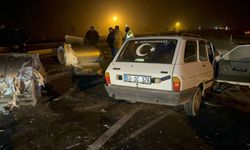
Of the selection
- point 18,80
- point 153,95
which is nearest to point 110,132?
point 153,95

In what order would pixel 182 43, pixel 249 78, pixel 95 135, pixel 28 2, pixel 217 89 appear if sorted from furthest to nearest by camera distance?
pixel 28 2 → pixel 217 89 → pixel 249 78 → pixel 182 43 → pixel 95 135

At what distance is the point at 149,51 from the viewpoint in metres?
5.75

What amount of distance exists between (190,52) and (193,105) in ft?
3.67

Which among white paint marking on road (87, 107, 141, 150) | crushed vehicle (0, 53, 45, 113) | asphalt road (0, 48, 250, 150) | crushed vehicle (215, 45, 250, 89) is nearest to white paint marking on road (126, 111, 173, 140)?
asphalt road (0, 48, 250, 150)

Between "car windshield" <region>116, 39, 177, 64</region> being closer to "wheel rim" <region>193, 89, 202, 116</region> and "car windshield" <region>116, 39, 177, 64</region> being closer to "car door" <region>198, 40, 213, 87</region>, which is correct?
"car door" <region>198, 40, 213, 87</region>

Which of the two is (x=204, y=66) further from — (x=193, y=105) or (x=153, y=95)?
(x=153, y=95)

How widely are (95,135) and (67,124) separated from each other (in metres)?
0.81

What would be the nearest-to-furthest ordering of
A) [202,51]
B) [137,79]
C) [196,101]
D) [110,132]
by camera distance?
[110,132] < [137,79] < [196,101] < [202,51]

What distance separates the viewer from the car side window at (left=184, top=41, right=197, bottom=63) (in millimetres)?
5433

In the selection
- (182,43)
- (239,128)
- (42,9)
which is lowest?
(239,128)

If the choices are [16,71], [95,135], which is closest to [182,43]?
[95,135]

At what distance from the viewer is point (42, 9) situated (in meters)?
51.3

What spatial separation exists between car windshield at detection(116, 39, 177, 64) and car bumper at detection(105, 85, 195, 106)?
637 mm

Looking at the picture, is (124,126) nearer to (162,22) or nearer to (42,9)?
(42,9)
